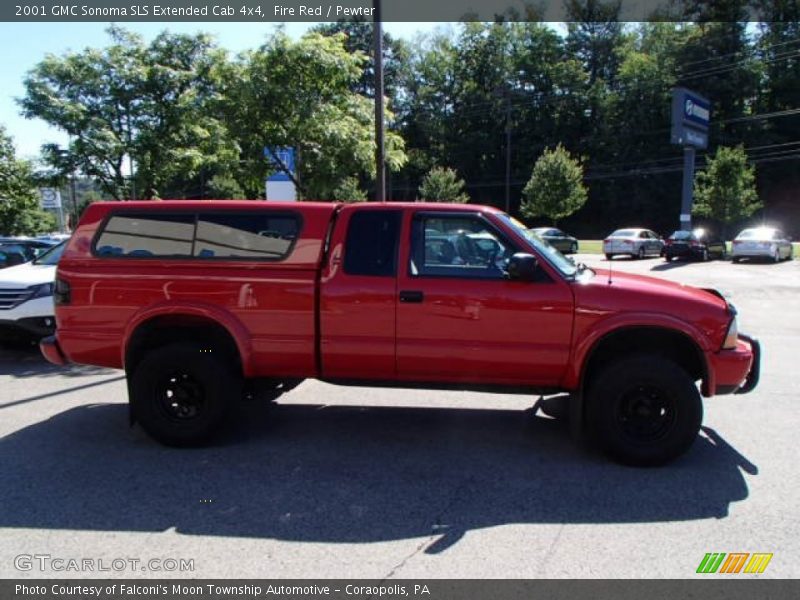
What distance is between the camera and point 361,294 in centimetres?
461

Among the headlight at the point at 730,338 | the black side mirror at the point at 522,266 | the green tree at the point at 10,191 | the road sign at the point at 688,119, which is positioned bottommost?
the headlight at the point at 730,338

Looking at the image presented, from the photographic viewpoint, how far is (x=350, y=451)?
481 centimetres

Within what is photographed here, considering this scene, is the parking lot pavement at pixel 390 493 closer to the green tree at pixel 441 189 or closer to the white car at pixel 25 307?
the white car at pixel 25 307

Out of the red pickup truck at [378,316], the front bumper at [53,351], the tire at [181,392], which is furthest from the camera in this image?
the front bumper at [53,351]

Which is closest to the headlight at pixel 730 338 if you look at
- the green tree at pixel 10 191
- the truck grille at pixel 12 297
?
the truck grille at pixel 12 297

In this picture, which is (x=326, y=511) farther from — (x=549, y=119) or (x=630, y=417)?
(x=549, y=119)

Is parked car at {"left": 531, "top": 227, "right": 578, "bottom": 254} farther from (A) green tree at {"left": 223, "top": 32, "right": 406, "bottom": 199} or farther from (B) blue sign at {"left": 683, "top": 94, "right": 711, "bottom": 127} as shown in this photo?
(A) green tree at {"left": 223, "top": 32, "right": 406, "bottom": 199}

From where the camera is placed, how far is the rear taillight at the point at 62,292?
4949 mm

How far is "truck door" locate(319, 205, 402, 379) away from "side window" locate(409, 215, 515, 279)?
Result: 186 millimetres

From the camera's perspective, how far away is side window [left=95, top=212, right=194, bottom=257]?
491cm

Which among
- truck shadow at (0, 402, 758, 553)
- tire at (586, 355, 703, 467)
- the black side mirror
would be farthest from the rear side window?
tire at (586, 355, 703, 467)

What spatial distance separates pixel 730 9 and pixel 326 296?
6976 cm

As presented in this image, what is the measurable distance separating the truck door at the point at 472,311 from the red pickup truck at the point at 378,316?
0.04ft
